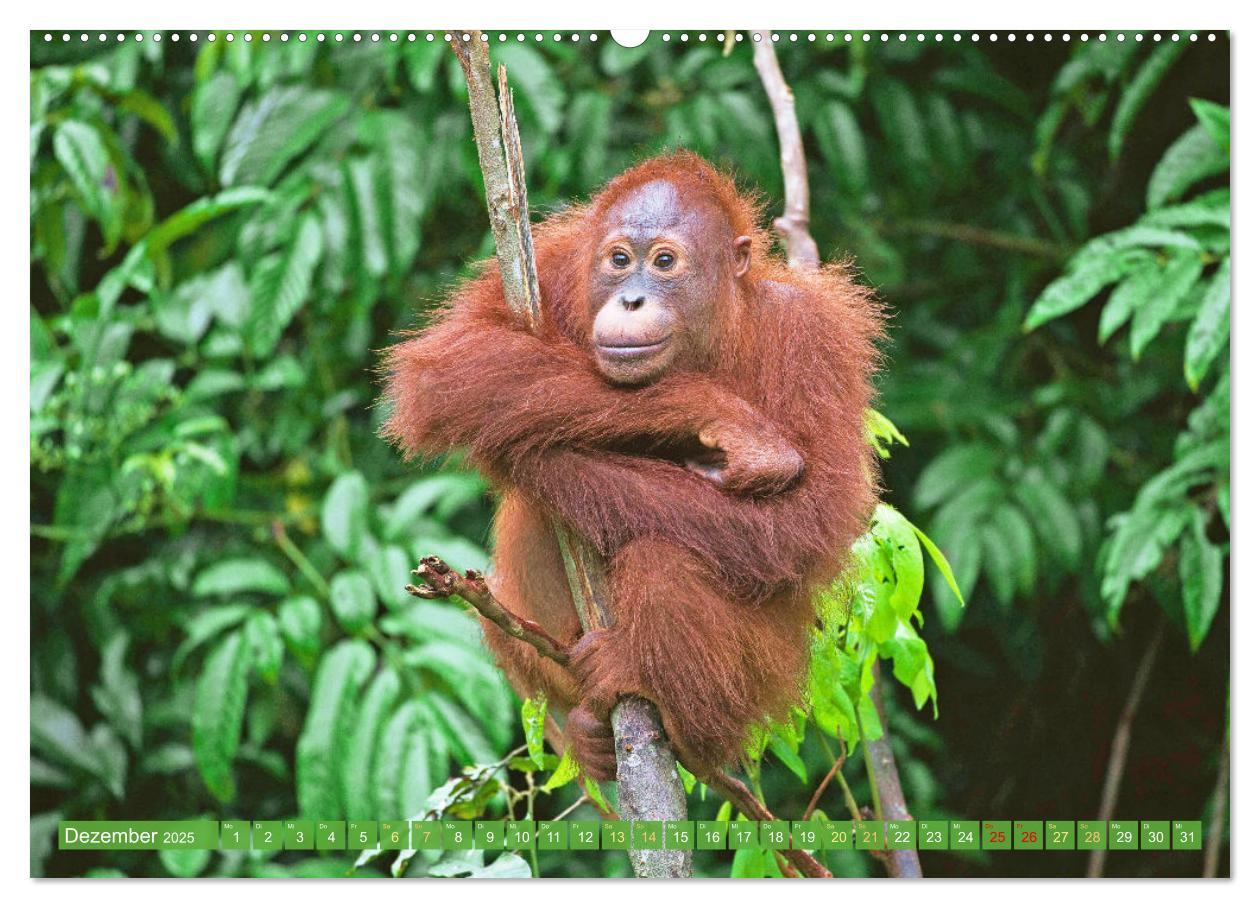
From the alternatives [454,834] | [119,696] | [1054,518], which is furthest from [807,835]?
[119,696]

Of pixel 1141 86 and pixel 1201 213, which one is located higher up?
pixel 1141 86

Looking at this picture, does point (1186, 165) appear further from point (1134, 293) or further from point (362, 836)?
point (362, 836)

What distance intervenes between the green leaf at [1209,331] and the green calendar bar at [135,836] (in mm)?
1994

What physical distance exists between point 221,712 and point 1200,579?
2125 mm

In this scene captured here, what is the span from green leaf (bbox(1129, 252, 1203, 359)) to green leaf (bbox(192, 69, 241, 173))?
2.17m

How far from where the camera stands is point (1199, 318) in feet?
9.14

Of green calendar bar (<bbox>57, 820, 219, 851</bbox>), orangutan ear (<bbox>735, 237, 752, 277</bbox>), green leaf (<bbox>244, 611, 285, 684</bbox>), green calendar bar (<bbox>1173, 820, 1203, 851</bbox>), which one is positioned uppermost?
orangutan ear (<bbox>735, 237, 752, 277</bbox>)

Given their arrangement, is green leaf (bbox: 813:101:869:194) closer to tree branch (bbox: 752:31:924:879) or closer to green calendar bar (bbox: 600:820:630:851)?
tree branch (bbox: 752:31:924:879)

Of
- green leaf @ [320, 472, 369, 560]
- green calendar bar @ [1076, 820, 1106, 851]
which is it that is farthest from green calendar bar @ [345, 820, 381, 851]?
green calendar bar @ [1076, 820, 1106, 851]

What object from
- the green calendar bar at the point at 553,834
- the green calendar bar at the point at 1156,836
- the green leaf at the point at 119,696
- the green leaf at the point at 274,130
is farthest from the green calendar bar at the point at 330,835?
the green leaf at the point at 274,130

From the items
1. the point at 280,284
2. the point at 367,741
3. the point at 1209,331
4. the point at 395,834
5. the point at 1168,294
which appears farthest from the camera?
the point at 280,284

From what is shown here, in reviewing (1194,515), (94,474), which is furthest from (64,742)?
(1194,515)

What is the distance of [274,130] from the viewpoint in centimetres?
366

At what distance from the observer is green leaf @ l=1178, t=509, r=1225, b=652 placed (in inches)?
108
